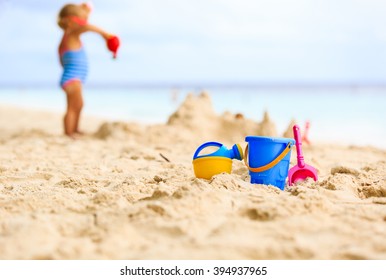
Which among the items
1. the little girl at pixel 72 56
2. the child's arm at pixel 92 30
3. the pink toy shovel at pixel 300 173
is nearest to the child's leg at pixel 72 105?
the little girl at pixel 72 56

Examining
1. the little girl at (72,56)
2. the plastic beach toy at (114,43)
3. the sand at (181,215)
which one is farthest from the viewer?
the little girl at (72,56)

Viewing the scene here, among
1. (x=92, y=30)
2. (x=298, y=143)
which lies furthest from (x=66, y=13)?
(x=298, y=143)

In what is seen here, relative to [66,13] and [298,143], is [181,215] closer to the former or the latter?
[298,143]

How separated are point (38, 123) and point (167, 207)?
5.21 metres

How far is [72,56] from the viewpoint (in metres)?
4.75

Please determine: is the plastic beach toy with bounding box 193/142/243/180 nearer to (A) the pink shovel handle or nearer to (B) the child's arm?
(A) the pink shovel handle

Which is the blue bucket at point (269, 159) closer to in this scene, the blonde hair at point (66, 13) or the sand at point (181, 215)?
the sand at point (181, 215)

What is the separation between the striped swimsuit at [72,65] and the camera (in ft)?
15.6

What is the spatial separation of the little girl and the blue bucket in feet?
9.38

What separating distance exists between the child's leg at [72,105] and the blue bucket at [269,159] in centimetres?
293

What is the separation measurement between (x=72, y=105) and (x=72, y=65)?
1.27ft

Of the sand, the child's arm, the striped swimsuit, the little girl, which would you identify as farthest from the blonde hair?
the sand

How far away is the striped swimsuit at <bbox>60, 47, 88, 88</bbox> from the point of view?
4.75m
